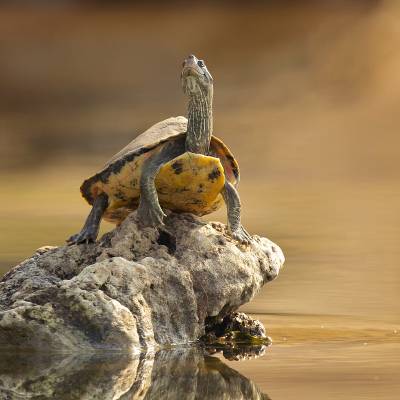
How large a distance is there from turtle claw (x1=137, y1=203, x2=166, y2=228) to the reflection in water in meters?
0.83

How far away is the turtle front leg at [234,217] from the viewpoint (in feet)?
27.2

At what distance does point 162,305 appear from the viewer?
25.4 feet

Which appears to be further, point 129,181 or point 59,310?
point 129,181

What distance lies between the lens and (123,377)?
684 cm

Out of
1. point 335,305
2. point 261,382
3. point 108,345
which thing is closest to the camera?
point 261,382

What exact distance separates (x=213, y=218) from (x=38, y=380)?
823 cm

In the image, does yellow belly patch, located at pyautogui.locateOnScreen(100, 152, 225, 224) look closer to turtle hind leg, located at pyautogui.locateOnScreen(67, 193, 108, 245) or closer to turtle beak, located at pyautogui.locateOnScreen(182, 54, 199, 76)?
turtle hind leg, located at pyautogui.locateOnScreen(67, 193, 108, 245)

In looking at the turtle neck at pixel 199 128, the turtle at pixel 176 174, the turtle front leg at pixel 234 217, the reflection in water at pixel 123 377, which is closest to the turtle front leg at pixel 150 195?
the turtle at pixel 176 174

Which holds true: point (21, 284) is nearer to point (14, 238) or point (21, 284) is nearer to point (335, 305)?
point (335, 305)

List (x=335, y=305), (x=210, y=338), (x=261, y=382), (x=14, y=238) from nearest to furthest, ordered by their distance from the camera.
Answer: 1. (x=261, y=382)
2. (x=210, y=338)
3. (x=335, y=305)
4. (x=14, y=238)

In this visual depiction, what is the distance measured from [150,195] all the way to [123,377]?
1526 millimetres

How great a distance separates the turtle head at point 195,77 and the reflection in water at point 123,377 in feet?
5.77

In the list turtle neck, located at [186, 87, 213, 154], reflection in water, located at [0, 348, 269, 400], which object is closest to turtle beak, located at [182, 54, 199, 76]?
turtle neck, located at [186, 87, 213, 154]

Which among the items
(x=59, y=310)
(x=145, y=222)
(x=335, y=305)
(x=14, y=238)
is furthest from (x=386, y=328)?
(x=14, y=238)
